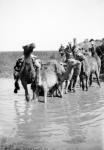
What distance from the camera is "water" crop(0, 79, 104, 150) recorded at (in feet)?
17.2

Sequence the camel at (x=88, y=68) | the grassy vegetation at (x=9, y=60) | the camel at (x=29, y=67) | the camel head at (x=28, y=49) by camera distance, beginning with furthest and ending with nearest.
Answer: the grassy vegetation at (x=9, y=60)
the camel at (x=88, y=68)
the camel at (x=29, y=67)
the camel head at (x=28, y=49)

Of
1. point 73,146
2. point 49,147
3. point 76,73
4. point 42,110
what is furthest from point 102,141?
point 76,73

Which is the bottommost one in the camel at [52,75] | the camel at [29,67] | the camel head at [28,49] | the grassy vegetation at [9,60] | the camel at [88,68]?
the grassy vegetation at [9,60]

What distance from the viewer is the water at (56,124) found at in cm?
525

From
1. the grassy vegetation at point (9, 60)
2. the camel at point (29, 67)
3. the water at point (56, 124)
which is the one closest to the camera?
the water at point (56, 124)

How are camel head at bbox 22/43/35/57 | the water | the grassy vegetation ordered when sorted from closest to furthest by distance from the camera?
the water < camel head at bbox 22/43/35/57 < the grassy vegetation

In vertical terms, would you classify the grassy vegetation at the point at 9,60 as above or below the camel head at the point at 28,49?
below

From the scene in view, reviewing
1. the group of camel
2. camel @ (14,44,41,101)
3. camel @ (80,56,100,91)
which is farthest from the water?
camel @ (80,56,100,91)

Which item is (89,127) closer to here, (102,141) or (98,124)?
(98,124)

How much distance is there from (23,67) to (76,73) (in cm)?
400

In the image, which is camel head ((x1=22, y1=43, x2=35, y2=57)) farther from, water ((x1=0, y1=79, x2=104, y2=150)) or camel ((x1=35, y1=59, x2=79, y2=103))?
water ((x1=0, y1=79, x2=104, y2=150))

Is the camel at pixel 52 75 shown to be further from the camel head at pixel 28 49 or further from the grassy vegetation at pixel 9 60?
the grassy vegetation at pixel 9 60

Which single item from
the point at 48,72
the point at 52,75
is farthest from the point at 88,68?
the point at 48,72

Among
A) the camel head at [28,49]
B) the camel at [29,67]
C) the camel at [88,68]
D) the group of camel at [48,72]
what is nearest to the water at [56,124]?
the group of camel at [48,72]
